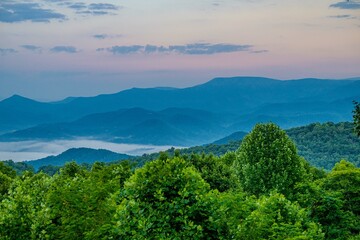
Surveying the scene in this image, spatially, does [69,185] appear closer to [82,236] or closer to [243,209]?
[82,236]

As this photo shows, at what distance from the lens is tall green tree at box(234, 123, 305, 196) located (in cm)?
3381

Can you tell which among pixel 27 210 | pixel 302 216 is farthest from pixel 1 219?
pixel 302 216

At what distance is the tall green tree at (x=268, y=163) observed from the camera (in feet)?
111

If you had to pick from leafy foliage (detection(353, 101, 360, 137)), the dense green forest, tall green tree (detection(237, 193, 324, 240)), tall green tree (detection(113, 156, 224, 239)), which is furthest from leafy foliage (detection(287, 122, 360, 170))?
tall green tree (detection(113, 156, 224, 239))

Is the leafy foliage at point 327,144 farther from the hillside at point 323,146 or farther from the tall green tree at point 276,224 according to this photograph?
the tall green tree at point 276,224

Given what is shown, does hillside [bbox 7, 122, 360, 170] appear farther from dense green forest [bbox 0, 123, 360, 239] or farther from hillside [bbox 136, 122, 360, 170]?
dense green forest [bbox 0, 123, 360, 239]

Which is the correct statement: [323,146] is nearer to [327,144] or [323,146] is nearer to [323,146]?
[323,146]

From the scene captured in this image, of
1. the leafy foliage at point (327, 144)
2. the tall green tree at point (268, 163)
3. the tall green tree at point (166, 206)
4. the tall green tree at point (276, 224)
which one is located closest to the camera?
the tall green tree at point (166, 206)

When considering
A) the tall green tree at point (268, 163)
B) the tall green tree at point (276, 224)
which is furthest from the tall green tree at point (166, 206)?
the tall green tree at point (268, 163)

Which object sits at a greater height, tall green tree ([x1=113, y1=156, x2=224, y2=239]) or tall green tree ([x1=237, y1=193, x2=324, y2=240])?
tall green tree ([x1=113, y1=156, x2=224, y2=239])

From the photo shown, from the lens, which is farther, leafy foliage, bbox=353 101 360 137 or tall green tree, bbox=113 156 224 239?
leafy foliage, bbox=353 101 360 137

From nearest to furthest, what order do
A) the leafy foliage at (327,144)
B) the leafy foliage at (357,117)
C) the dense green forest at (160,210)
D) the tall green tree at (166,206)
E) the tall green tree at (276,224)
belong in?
the tall green tree at (166,206)
the dense green forest at (160,210)
the tall green tree at (276,224)
the leafy foliage at (357,117)
the leafy foliage at (327,144)

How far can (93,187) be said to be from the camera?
1942 centimetres

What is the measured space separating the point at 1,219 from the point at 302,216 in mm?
12141
